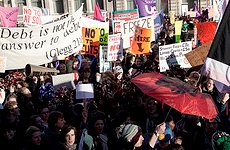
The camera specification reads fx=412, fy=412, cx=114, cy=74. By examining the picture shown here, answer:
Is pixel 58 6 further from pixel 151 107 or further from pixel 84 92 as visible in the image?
pixel 151 107

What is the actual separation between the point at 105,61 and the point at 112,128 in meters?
4.21

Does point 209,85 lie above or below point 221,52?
below

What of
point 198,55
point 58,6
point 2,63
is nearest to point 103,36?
point 2,63

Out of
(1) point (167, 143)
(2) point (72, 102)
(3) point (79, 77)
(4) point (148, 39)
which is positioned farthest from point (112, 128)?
(4) point (148, 39)

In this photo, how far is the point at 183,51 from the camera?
9.62 meters

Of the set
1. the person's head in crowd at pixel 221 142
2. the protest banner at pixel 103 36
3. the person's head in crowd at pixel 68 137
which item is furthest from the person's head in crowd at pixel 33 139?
the protest banner at pixel 103 36

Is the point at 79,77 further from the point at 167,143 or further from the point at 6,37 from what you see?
the point at 167,143

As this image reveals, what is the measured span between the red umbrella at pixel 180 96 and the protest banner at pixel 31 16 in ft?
28.2

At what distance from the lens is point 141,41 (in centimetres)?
1028

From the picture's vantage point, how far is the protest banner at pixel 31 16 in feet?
43.1

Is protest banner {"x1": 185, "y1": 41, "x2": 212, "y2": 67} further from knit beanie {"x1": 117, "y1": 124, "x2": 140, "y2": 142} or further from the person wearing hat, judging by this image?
knit beanie {"x1": 117, "y1": 124, "x2": 140, "y2": 142}

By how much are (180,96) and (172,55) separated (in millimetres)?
4780

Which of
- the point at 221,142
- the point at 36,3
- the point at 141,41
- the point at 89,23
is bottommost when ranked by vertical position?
the point at 221,142

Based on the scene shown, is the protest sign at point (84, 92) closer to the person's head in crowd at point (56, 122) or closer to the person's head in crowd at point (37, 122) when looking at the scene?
the person's head in crowd at point (37, 122)
